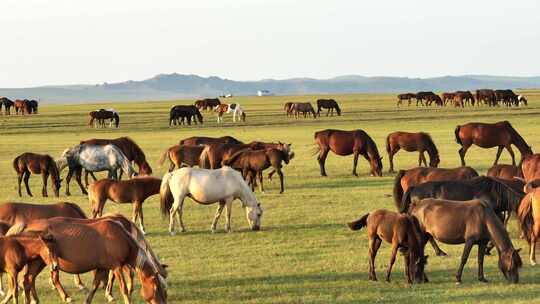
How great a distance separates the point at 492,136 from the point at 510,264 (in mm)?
16755

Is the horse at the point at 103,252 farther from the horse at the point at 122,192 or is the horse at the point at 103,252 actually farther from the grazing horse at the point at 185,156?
the grazing horse at the point at 185,156

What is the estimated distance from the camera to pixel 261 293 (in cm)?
1098

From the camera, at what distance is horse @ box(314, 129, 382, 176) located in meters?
24.9

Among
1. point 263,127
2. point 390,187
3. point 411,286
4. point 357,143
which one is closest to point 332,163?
point 357,143

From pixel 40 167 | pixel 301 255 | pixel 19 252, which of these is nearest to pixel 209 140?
pixel 40 167

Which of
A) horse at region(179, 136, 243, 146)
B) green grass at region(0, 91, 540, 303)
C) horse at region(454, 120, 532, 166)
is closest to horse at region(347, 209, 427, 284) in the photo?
green grass at region(0, 91, 540, 303)

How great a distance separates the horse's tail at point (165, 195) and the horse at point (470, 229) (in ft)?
18.5

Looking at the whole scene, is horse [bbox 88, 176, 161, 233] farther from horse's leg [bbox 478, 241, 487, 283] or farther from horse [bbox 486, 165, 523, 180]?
horse [bbox 486, 165, 523, 180]

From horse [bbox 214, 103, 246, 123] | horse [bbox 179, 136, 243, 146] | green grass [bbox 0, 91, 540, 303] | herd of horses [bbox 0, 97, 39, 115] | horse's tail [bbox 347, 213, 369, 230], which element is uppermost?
horse's tail [bbox 347, 213, 369, 230]

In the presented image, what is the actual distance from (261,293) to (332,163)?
18842 millimetres

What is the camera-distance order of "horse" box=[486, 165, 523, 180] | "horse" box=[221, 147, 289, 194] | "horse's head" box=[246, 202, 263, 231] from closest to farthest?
1. "horse's head" box=[246, 202, 263, 231]
2. "horse" box=[486, 165, 523, 180]
3. "horse" box=[221, 147, 289, 194]

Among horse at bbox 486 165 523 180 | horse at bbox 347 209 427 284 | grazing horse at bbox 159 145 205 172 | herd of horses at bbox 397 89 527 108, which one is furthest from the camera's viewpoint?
herd of horses at bbox 397 89 527 108

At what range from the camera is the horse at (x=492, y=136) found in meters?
26.6

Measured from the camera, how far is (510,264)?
36.0 ft
